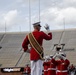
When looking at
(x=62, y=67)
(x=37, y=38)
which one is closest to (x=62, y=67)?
(x=62, y=67)

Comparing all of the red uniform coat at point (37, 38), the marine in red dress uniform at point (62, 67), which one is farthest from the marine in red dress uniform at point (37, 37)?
the marine in red dress uniform at point (62, 67)

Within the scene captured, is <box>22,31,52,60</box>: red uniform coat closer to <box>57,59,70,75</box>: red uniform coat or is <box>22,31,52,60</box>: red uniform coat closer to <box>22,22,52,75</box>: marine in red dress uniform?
<box>22,22,52,75</box>: marine in red dress uniform

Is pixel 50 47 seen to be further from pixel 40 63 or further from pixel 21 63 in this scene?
pixel 40 63

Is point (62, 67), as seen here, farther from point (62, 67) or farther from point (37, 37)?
point (37, 37)

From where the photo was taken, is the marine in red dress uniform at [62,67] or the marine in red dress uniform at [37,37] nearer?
the marine in red dress uniform at [37,37]

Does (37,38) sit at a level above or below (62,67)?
above

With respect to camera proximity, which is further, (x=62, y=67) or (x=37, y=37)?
(x=62, y=67)

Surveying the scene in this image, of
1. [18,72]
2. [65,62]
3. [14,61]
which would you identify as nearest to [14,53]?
[14,61]

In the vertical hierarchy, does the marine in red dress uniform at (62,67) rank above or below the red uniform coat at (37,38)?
below

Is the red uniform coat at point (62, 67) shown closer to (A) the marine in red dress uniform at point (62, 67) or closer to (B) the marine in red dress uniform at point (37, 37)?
(A) the marine in red dress uniform at point (62, 67)

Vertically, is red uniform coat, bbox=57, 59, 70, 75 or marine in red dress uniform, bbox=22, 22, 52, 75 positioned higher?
marine in red dress uniform, bbox=22, 22, 52, 75

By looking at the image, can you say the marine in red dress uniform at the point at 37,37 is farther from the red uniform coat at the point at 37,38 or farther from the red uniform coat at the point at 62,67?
the red uniform coat at the point at 62,67

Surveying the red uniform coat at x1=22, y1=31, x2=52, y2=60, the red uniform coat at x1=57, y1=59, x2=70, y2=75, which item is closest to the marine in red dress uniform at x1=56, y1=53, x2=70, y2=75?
the red uniform coat at x1=57, y1=59, x2=70, y2=75

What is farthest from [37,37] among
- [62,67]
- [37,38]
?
[62,67]
